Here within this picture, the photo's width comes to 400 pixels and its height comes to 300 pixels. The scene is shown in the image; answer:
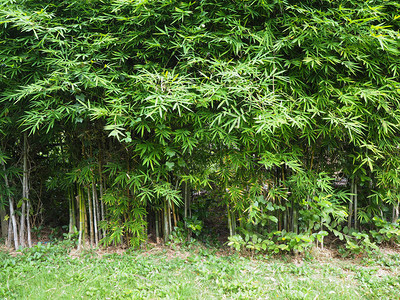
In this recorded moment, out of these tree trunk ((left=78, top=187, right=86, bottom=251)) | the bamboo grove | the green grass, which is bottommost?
the green grass

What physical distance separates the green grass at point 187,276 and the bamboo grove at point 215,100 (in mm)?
202

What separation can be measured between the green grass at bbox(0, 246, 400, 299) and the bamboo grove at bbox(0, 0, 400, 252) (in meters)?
0.20

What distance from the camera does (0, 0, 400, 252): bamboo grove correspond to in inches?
80.1

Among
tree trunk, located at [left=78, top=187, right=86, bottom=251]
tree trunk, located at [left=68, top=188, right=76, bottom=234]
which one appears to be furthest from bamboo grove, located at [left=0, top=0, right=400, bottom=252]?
tree trunk, located at [left=68, top=188, right=76, bottom=234]

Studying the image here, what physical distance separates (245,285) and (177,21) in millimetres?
2015

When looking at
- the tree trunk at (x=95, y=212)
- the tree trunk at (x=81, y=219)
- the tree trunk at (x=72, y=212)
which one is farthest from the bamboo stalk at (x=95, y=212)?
the tree trunk at (x=72, y=212)

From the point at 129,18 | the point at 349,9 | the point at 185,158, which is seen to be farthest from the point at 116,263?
the point at 349,9

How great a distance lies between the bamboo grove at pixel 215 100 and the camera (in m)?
2.04

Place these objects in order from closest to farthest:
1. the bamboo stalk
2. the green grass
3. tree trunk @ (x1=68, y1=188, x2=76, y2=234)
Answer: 1. the green grass
2. the bamboo stalk
3. tree trunk @ (x1=68, y1=188, x2=76, y2=234)

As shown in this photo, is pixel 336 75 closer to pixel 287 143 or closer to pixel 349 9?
pixel 349 9

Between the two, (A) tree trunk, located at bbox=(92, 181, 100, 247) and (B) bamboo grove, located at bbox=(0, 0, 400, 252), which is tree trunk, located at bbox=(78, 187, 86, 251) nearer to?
(B) bamboo grove, located at bbox=(0, 0, 400, 252)

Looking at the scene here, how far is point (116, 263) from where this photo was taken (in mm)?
2453

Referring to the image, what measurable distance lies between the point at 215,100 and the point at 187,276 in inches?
55.0

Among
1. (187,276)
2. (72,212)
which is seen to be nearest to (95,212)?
(72,212)
